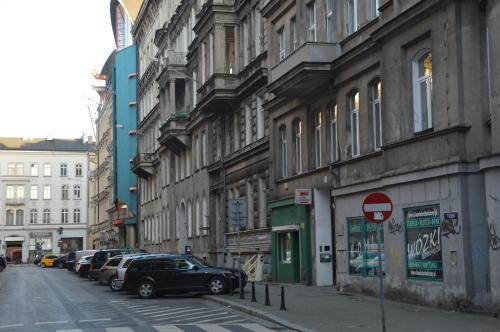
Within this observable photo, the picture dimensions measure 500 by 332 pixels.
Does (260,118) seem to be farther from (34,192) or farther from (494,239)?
(34,192)

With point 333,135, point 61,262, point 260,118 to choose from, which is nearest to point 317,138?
point 333,135

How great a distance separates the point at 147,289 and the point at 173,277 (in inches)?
38.6

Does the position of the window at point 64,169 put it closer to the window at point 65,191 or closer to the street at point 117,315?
the window at point 65,191

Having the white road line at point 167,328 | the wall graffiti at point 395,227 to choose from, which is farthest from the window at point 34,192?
the white road line at point 167,328

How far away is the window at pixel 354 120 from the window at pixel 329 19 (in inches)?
96.9

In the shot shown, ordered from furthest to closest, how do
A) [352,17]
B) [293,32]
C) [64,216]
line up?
[64,216] < [293,32] < [352,17]

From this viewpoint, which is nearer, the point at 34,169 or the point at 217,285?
the point at 217,285

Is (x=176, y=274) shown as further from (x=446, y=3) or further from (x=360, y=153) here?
(x=446, y=3)

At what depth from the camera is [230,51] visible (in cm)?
4212

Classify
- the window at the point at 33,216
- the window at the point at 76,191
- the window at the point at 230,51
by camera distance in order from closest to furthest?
the window at the point at 230,51
the window at the point at 33,216
the window at the point at 76,191

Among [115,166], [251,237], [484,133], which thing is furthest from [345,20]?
[115,166]

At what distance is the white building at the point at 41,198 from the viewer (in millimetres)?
117688

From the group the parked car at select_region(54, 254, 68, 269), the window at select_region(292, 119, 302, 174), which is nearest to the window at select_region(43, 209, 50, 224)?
the parked car at select_region(54, 254, 68, 269)

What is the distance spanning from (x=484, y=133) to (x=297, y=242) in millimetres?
13507
